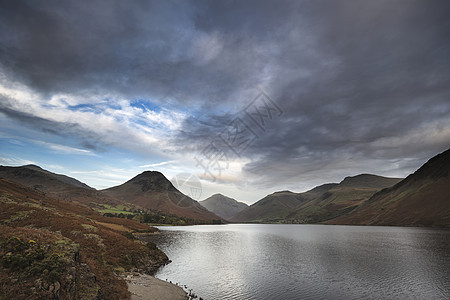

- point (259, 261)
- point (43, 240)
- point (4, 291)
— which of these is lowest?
point (259, 261)

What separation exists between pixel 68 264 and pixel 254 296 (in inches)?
969

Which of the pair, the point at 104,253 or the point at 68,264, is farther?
the point at 104,253

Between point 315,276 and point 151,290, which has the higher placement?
point 151,290

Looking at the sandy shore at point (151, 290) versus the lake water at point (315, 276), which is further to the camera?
the lake water at point (315, 276)

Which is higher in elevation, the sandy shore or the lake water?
the sandy shore

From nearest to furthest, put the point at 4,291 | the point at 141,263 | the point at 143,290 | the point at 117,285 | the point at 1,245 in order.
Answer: the point at 4,291
the point at 1,245
the point at 117,285
the point at 143,290
the point at 141,263

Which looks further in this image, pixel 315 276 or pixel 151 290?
pixel 315 276

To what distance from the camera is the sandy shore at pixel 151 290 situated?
92.6 feet

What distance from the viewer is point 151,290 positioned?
101ft

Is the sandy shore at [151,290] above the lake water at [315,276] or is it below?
above

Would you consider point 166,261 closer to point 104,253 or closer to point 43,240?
point 104,253

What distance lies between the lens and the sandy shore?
1112 inches

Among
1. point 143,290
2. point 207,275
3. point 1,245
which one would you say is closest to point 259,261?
point 207,275

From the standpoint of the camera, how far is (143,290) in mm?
30094
